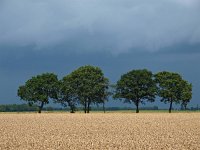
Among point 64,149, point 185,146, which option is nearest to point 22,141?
point 64,149

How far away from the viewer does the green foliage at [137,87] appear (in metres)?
124

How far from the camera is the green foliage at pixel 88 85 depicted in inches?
4724

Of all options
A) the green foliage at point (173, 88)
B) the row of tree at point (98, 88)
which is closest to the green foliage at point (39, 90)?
the row of tree at point (98, 88)

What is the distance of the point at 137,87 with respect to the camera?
124m

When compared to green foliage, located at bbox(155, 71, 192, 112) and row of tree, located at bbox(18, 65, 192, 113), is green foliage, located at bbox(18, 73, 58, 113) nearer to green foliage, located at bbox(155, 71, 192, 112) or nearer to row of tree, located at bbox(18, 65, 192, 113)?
row of tree, located at bbox(18, 65, 192, 113)

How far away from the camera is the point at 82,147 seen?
25.9 meters

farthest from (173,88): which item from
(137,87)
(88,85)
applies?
(88,85)

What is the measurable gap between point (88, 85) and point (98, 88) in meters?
3.11

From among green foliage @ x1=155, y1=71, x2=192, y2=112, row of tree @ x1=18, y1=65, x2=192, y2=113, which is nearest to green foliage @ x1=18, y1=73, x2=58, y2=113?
row of tree @ x1=18, y1=65, x2=192, y2=113

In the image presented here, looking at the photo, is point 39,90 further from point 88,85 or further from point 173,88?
point 173,88

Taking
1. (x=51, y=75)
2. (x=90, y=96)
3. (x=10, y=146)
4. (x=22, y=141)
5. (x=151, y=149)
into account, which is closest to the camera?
(x=151, y=149)

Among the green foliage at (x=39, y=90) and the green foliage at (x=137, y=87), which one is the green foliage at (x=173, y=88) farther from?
the green foliage at (x=39, y=90)

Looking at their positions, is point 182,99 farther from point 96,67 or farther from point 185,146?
point 185,146

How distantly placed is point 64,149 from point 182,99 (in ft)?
334
